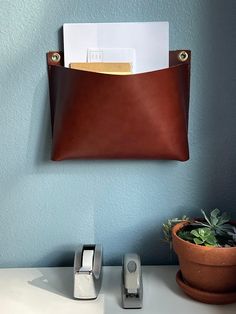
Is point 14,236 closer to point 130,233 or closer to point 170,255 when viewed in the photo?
point 130,233

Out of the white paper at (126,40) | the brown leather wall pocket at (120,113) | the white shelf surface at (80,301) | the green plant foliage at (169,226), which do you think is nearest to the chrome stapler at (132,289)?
the white shelf surface at (80,301)

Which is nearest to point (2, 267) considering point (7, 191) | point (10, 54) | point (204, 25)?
point (7, 191)

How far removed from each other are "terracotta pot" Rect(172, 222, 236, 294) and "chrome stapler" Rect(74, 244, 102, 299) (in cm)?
18

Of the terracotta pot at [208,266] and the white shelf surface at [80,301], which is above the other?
the terracotta pot at [208,266]

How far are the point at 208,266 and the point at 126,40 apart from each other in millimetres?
534

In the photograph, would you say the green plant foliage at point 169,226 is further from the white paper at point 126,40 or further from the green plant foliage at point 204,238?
the white paper at point 126,40

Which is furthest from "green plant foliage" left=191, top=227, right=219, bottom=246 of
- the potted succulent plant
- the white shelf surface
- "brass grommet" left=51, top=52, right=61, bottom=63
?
"brass grommet" left=51, top=52, right=61, bottom=63

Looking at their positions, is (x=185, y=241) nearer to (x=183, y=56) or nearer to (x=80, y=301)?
(x=80, y=301)

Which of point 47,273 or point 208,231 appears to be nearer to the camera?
point 208,231

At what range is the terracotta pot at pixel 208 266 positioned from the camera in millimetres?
828

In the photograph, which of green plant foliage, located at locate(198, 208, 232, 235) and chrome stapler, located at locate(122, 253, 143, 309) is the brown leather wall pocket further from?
chrome stapler, located at locate(122, 253, 143, 309)

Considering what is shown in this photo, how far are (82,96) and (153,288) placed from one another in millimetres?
465

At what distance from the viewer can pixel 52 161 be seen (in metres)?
1.02

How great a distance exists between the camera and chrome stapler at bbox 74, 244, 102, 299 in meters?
0.88
